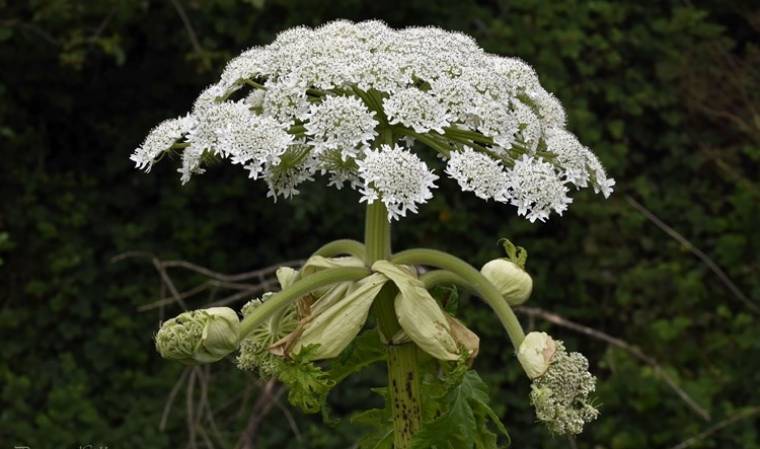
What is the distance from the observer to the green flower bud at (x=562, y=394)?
5.09ft

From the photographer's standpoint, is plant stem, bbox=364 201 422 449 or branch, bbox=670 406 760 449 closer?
plant stem, bbox=364 201 422 449

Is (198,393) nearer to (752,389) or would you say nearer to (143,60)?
(143,60)

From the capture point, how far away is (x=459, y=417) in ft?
5.41

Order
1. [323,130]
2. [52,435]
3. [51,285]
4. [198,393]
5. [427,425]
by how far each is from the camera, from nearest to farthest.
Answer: [323,130] < [427,425] < [52,435] < [198,393] < [51,285]

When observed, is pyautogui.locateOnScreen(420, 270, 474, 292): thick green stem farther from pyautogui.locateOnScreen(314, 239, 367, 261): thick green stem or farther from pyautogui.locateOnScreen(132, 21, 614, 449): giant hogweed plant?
pyautogui.locateOnScreen(314, 239, 367, 261): thick green stem

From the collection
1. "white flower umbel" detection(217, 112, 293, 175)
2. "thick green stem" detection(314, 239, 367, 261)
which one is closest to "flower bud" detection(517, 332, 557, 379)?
"thick green stem" detection(314, 239, 367, 261)

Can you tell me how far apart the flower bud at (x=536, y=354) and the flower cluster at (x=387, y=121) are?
176 millimetres

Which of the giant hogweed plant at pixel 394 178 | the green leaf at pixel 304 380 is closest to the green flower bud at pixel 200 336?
the giant hogweed plant at pixel 394 178

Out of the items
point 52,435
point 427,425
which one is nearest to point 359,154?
point 427,425

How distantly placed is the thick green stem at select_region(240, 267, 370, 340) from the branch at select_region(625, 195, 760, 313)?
109 inches

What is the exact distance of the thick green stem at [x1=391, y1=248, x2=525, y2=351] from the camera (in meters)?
1.61

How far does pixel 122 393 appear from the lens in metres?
4.44

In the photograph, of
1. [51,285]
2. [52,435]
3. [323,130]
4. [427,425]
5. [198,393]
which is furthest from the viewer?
[51,285]

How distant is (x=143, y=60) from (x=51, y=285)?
1.03m
